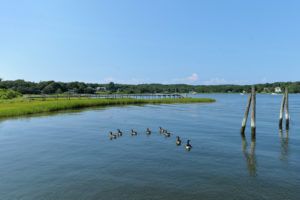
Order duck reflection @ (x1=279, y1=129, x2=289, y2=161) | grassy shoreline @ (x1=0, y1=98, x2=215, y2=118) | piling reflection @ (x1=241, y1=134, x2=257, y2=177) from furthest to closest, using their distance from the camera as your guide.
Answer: grassy shoreline @ (x1=0, y1=98, x2=215, y2=118)
duck reflection @ (x1=279, y1=129, x2=289, y2=161)
piling reflection @ (x1=241, y1=134, x2=257, y2=177)

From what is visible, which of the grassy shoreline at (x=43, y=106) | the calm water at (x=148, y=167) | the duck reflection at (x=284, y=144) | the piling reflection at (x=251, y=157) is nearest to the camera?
the calm water at (x=148, y=167)

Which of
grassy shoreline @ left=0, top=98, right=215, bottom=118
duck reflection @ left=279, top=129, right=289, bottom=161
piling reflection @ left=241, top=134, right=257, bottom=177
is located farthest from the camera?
grassy shoreline @ left=0, top=98, right=215, bottom=118

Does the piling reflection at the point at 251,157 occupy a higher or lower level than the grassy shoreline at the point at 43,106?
lower

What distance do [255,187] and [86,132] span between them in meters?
23.0

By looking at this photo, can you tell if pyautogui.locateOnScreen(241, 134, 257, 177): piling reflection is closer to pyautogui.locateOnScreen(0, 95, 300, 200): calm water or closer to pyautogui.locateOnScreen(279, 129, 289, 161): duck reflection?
pyautogui.locateOnScreen(0, 95, 300, 200): calm water

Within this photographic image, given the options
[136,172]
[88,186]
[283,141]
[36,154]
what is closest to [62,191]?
[88,186]

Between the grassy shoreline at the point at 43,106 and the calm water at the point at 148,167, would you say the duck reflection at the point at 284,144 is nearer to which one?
the calm water at the point at 148,167

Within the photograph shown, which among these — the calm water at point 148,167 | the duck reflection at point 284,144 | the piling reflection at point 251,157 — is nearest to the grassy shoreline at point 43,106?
the calm water at point 148,167

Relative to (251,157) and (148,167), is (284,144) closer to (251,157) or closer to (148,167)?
(251,157)

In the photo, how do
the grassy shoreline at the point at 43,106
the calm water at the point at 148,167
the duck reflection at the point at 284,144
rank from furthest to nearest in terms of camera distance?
the grassy shoreline at the point at 43,106
the duck reflection at the point at 284,144
the calm water at the point at 148,167

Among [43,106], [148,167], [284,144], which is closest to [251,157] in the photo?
[284,144]

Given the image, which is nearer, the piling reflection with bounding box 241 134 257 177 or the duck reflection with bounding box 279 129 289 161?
the piling reflection with bounding box 241 134 257 177

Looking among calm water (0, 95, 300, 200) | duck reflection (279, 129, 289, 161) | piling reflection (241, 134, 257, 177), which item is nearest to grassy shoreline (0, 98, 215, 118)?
calm water (0, 95, 300, 200)

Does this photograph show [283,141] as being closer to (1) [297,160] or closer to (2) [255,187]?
(1) [297,160]
